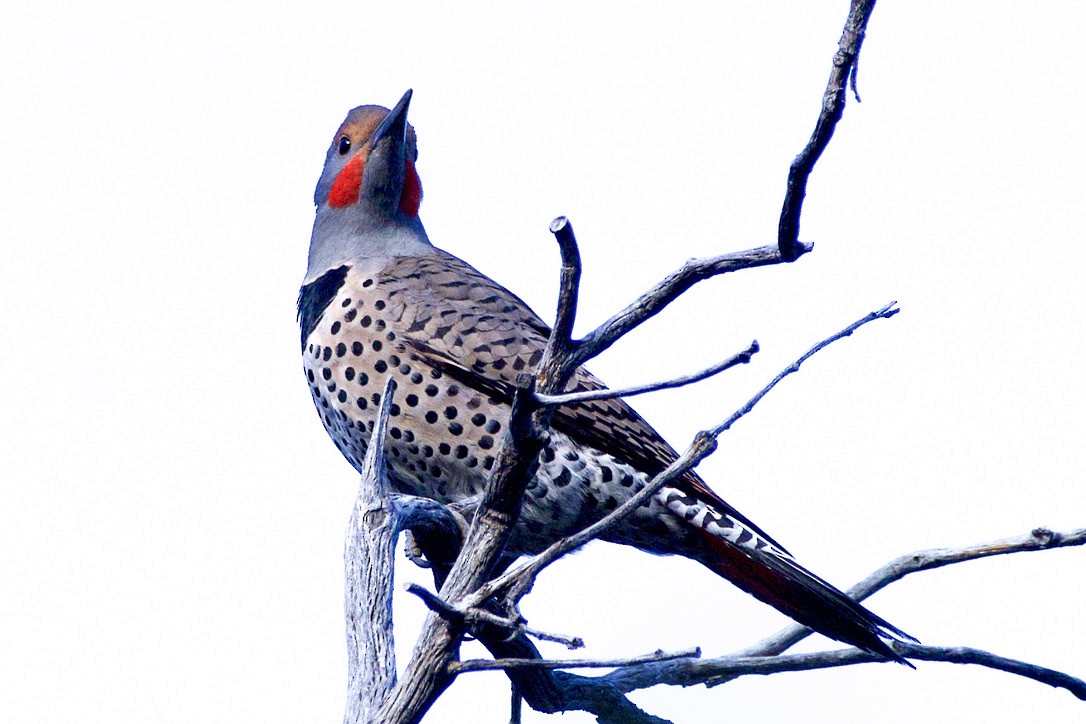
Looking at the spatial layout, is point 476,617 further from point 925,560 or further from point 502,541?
point 925,560

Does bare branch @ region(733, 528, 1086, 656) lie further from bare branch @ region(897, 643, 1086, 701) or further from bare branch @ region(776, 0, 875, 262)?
bare branch @ region(776, 0, 875, 262)

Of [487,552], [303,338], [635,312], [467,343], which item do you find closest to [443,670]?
[487,552]

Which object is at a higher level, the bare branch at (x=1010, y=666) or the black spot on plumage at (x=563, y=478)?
the black spot on plumage at (x=563, y=478)

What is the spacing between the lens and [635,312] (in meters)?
3.12

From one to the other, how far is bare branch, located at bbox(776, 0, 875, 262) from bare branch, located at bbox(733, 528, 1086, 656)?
1546mm

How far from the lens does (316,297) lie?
5727 mm

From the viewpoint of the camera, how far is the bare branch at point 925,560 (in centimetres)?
380

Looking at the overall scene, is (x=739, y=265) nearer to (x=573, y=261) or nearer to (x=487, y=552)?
(x=573, y=261)

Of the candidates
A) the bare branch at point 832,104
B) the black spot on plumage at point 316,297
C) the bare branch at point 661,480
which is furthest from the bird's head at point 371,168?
the bare branch at point 832,104

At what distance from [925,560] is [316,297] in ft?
9.47

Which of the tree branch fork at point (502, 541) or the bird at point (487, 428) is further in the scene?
the bird at point (487, 428)

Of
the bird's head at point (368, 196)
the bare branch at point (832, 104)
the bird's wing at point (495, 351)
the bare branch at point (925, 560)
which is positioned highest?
the bird's head at point (368, 196)

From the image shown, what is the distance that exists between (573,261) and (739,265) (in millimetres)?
415

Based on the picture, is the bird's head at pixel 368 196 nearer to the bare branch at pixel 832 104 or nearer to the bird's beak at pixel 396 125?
the bird's beak at pixel 396 125
